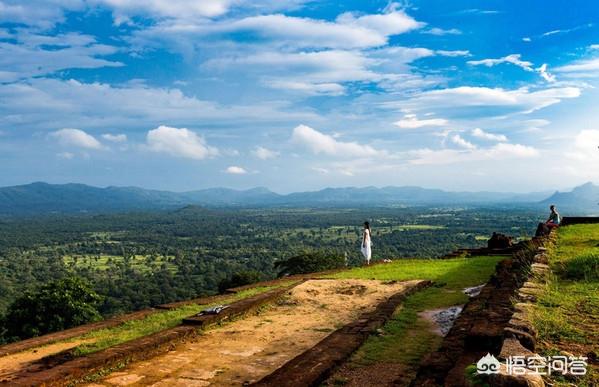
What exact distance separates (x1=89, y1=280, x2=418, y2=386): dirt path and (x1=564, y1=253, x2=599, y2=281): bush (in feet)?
11.1

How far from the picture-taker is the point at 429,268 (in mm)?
13805

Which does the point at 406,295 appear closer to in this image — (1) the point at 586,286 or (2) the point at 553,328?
(1) the point at 586,286

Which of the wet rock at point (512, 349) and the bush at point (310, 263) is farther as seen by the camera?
the bush at point (310, 263)

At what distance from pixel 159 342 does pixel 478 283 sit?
6984 millimetres

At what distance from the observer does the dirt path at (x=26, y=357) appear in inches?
254

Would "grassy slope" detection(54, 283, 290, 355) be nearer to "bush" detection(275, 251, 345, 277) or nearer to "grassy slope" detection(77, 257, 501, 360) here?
"grassy slope" detection(77, 257, 501, 360)

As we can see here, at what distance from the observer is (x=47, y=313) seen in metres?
21.9

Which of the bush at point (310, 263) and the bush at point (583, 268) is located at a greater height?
the bush at point (583, 268)

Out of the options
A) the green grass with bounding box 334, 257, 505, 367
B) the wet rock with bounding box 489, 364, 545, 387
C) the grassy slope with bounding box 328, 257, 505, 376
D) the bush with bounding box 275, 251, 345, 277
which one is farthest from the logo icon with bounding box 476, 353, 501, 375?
the bush with bounding box 275, 251, 345, 277

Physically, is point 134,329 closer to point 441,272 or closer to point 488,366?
point 488,366

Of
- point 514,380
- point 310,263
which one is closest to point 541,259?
point 514,380

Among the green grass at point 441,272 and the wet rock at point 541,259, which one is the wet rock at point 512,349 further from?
the green grass at point 441,272

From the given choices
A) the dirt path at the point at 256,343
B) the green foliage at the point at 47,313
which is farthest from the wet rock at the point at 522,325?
A: the green foliage at the point at 47,313

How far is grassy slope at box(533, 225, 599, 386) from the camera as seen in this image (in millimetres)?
4297
